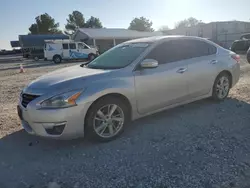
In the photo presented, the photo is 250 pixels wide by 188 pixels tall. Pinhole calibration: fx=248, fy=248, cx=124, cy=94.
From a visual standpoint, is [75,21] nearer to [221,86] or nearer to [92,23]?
[92,23]

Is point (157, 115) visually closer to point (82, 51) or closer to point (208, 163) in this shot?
point (208, 163)

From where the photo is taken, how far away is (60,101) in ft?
11.2

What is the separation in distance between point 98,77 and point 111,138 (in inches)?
38.4

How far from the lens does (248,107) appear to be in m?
5.26

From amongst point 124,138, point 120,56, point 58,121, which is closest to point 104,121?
point 124,138

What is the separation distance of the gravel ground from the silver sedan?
0.32 m

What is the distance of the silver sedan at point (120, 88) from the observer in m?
3.48

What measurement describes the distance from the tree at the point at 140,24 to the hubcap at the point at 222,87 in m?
74.7

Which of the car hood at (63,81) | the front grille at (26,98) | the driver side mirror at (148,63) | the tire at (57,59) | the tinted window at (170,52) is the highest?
the tinted window at (170,52)

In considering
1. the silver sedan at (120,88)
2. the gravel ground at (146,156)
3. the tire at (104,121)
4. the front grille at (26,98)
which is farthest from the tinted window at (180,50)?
the front grille at (26,98)

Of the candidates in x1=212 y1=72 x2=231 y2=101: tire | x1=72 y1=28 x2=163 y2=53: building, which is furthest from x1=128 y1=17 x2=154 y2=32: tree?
x1=212 y1=72 x2=231 y2=101: tire

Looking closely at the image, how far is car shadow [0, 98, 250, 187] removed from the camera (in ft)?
11.6

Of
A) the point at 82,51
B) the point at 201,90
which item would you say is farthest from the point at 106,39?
the point at 201,90

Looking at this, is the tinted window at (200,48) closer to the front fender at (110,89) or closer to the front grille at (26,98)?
the front fender at (110,89)
